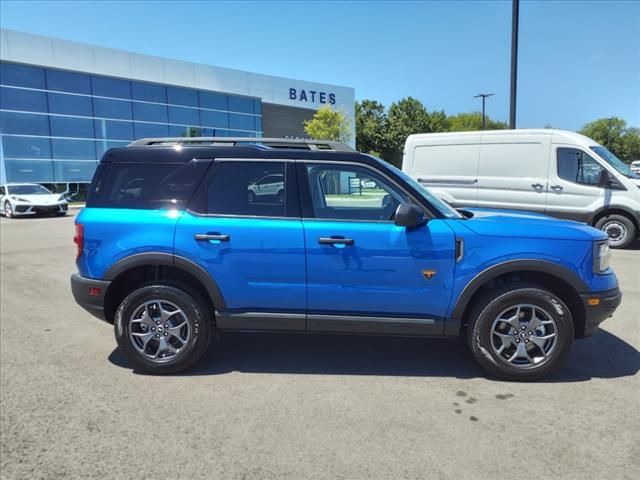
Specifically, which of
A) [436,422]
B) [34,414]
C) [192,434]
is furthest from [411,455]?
[34,414]

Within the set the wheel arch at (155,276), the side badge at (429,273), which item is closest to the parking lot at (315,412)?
the wheel arch at (155,276)

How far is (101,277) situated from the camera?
158 inches

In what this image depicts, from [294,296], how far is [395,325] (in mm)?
828

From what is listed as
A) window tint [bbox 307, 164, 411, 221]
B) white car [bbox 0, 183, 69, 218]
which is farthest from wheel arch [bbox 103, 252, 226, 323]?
white car [bbox 0, 183, 69, 218]

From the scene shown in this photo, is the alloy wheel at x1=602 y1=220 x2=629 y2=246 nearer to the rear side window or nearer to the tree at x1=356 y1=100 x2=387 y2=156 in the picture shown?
the rear side window

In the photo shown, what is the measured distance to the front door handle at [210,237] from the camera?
150 inches

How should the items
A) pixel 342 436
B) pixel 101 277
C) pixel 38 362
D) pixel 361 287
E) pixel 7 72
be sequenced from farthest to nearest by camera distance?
1. pixel 7 72
2. pixel 38 362
3. pixel 101 277
4. pixel 361 287
5. pixel 342 436

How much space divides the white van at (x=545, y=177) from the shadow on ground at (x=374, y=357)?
5879mm

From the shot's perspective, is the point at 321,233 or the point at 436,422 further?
the point at 321,233

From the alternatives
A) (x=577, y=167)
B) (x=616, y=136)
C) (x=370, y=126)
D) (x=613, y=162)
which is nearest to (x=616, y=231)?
(x=613, y=162)

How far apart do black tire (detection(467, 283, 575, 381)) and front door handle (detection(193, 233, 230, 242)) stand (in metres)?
2.03

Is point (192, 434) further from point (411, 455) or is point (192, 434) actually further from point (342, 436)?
point (411, 455)

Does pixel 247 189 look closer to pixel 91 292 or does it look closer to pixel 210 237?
pixel 210 237

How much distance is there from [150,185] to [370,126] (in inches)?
2123
